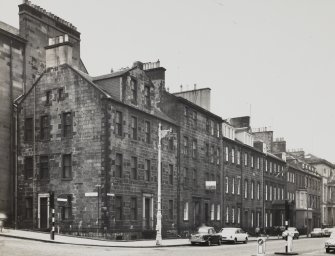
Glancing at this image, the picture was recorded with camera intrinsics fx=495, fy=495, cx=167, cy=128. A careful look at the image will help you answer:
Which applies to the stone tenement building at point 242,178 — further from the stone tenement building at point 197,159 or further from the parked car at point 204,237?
the parked car at point 204,237

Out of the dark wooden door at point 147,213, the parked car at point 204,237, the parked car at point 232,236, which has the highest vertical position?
the dark wooden door at point 147,213

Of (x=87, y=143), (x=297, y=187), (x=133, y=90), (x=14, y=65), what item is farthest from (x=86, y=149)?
(x=297, y=187)

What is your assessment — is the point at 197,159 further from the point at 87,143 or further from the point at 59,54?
the point at 59,54

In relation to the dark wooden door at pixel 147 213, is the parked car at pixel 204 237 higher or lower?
lower

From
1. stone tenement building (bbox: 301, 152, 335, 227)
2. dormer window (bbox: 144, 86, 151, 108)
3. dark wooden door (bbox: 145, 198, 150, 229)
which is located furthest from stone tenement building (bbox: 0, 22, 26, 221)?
stone tenement building (bbox: 301, 152, 335, 227)

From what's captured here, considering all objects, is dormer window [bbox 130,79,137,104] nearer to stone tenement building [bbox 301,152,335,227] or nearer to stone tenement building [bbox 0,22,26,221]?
stone tenement building [bbox 0,22,26,221]

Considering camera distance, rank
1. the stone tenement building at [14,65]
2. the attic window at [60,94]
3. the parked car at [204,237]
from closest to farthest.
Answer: the parked car at [204,237] < the attic window at [60,94] < the stone tenement building at [14,65]

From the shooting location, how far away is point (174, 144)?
4581 cm

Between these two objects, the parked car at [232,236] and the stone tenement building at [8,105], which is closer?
the stone tenement building at [8,105]

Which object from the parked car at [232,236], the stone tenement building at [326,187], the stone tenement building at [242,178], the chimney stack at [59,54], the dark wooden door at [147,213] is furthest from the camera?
the stone tenement building at [326,187]

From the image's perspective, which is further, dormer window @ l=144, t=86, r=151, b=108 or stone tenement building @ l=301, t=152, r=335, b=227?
stone tenement building @ l=301, t=152, r=335, b=227

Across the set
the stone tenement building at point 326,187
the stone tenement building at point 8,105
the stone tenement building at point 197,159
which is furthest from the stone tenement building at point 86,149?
the stone tenement building at point 326,187

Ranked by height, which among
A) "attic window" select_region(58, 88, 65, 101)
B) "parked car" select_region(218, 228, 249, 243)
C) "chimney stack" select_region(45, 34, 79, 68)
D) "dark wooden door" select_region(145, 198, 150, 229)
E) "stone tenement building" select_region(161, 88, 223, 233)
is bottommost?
"parked car" select_region(218, 228, 249, 243)

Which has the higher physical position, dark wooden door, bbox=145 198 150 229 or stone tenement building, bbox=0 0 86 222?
stone tenement building, bbox=0 0 86 222
